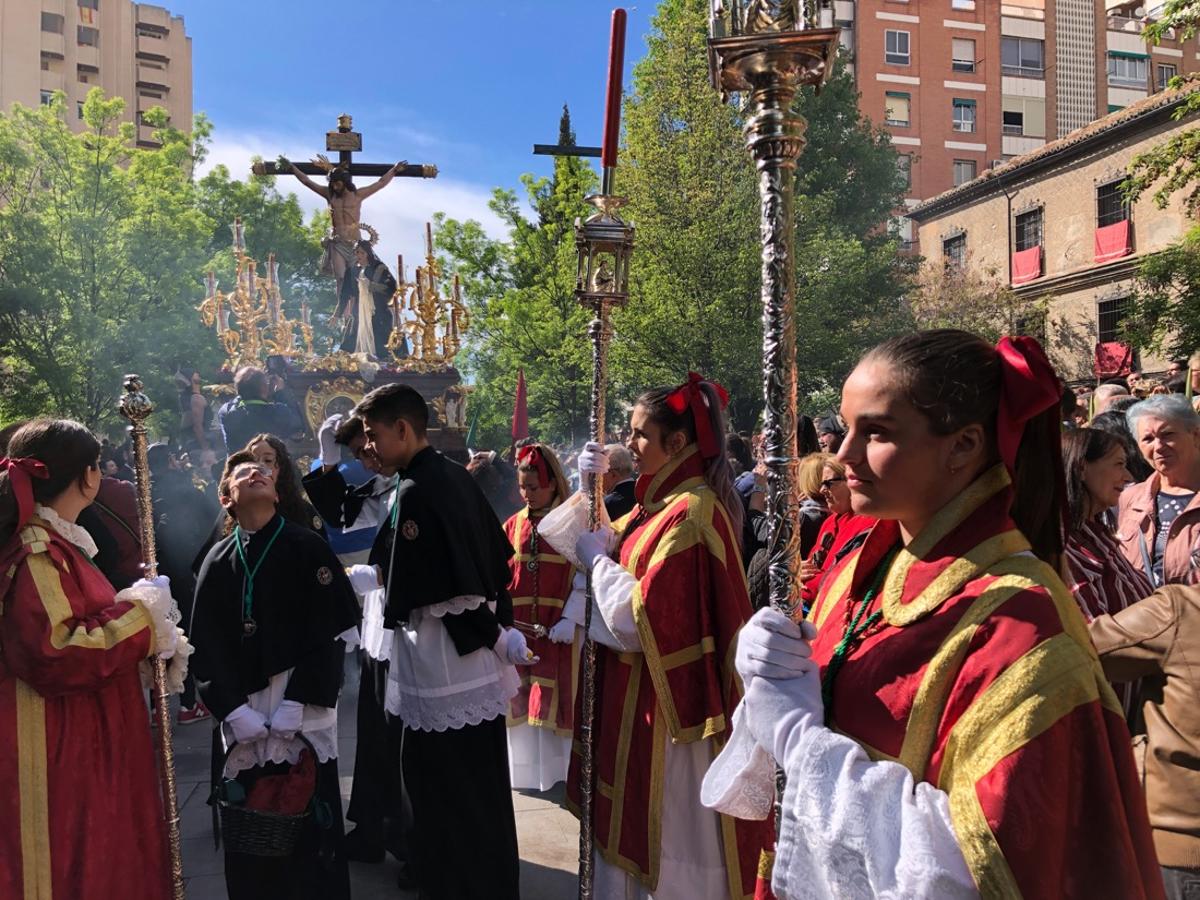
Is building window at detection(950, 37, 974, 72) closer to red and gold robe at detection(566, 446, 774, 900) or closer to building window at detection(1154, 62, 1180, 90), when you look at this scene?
building window at detection(1154, 62, 1180, 90)

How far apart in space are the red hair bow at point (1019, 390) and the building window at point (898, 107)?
4377 cm

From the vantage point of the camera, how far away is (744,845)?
12.0 ft

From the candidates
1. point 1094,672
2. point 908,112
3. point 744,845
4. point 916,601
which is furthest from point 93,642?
point 908,112

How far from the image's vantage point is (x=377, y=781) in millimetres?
5105

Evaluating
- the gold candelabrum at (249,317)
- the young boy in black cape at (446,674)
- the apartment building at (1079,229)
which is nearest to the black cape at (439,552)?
the young boy in black cape at (446,674)

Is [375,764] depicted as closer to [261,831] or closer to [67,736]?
[261,831]

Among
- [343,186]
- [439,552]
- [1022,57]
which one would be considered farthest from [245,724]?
[1022,57]

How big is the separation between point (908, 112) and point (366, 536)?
41.3m

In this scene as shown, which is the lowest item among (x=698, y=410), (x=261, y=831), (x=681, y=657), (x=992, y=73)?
(x=261, y=831)

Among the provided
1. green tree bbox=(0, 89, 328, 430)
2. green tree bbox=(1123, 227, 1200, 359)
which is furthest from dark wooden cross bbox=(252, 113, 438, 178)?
green tree bbox=(1123, 227, 1200, 359)

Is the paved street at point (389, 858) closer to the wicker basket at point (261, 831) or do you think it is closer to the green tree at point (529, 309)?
the wicker basket at point (261, 831)

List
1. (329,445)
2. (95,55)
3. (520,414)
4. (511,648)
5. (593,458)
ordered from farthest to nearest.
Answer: (95,55), (520,414), (329,445), (511,648), (593,458)

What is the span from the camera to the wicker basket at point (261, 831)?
11.8ft

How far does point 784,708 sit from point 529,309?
28566 millimetres
